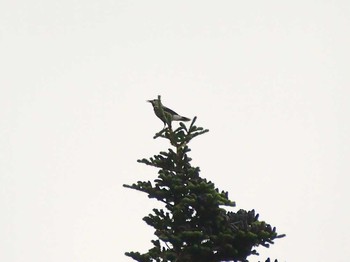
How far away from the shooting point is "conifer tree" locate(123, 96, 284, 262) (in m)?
7.49

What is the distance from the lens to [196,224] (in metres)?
7.86

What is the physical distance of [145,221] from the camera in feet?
26.3

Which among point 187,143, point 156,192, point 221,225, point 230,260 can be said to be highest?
point 187,143

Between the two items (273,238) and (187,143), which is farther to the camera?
(187,143)

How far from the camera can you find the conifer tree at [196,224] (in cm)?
749

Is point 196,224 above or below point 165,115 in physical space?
below

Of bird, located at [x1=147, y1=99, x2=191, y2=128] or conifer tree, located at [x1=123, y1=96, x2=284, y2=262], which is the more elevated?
bird, located at [x1=147, y1=99, x2=191, y2=128]

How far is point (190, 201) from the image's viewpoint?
7578 millimetres

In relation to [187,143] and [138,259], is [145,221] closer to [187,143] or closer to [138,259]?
[138,259]

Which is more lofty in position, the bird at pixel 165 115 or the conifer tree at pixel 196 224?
the bird at pixel 165 115

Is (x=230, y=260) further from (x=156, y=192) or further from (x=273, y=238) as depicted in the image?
(x=156, y=192)

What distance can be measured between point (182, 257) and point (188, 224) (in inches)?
20.2

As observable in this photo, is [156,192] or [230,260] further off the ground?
[156,192]

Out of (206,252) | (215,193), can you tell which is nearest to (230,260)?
(206,252)
